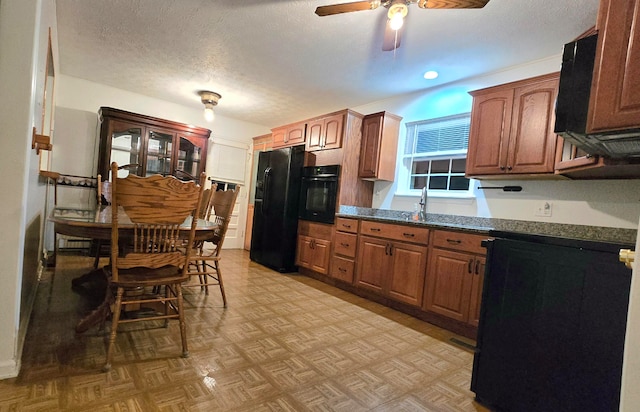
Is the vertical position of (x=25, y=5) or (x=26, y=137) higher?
(x=25, y=5)

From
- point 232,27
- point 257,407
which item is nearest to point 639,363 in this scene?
point 257,407

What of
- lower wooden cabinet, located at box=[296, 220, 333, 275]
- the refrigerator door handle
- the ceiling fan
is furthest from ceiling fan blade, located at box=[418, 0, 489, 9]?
the refrigerator door handle

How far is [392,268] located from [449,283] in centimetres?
58

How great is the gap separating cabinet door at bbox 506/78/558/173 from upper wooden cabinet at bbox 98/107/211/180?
4.12m

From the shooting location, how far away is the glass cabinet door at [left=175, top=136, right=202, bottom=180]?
4656 mm

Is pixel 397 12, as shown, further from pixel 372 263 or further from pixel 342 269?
pixel 342 269

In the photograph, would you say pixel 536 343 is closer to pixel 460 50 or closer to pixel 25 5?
pixel 460 50

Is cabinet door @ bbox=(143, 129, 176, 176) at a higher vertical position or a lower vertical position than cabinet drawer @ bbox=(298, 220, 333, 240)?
higher

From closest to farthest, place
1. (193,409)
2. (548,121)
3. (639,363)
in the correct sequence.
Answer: (639,363)
(193,409)
(548,121)

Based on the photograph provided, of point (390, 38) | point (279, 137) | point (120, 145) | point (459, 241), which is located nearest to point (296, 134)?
point (279, 137)

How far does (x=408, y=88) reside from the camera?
11.6 feet

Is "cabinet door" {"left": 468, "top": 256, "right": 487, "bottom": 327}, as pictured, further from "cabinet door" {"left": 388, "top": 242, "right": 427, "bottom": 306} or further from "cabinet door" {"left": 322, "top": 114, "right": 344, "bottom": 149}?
→ "cabinet door" {"left": 322, "top": 114, "right": 344, "bottom": 149}

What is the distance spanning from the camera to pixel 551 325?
1296mm

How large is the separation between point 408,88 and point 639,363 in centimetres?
344
